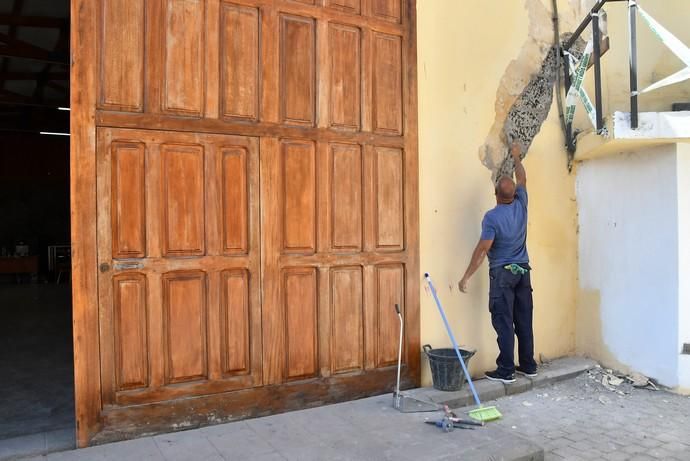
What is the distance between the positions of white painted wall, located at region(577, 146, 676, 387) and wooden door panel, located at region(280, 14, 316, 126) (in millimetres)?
3428

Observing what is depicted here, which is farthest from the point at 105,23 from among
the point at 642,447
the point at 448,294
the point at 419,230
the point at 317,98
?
the point at 642,447

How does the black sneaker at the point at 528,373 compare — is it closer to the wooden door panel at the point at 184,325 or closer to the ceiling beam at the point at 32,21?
the wooden door panel at the point at 184,325

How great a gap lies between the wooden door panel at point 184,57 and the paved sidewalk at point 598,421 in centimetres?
354

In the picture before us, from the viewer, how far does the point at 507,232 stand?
5.04m

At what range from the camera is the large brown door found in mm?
3705

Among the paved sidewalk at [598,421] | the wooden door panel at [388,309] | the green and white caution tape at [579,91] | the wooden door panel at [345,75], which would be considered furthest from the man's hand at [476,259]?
the green and white caution tape at [579,91]

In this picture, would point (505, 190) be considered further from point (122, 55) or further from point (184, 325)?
point (122, 55)

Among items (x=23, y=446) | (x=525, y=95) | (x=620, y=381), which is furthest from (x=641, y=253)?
(x=23, y=446)

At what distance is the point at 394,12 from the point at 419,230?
2.03 meters

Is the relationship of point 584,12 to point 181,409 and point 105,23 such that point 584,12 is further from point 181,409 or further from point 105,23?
point 181,409

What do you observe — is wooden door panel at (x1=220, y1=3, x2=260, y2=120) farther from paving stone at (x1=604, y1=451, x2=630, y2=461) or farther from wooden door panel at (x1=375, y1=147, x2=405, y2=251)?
paving stone at (x1=604, y1=451, x2=630, y2=461)

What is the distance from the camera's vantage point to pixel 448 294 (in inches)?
205

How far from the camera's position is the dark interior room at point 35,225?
4.68 m

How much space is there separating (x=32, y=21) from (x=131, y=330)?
7.55 meters
